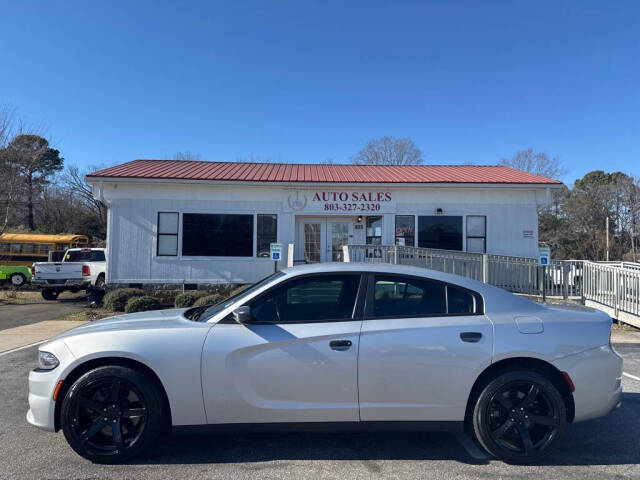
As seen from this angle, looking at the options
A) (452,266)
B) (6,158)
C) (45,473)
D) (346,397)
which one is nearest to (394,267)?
(346,397)

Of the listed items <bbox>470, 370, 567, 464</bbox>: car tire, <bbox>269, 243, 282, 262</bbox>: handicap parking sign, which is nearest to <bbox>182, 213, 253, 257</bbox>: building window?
<bbox>269, 243, 282, 262</bbox>: handicap parking sign

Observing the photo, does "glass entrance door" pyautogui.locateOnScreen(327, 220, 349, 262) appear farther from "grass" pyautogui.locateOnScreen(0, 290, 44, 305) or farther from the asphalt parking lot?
"grass" pyautogui.locateOnScreen(0, 290, 44, 305)

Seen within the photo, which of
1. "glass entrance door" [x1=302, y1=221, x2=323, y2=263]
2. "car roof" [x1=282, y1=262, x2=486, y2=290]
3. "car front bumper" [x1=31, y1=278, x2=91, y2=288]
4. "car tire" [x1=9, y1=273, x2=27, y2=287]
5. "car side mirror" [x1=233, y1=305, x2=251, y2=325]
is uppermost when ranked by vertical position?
"glass entrance door" [x1=302, y1=221, x2=323, y2=263]

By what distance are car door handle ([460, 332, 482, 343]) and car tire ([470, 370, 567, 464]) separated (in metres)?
0.35

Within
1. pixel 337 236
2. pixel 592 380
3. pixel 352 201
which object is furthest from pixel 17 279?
pixel 592 380

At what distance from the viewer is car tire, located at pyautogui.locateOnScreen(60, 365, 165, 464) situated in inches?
126

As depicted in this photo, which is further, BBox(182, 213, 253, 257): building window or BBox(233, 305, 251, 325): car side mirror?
BBox(182, 213, 253, 257): building window

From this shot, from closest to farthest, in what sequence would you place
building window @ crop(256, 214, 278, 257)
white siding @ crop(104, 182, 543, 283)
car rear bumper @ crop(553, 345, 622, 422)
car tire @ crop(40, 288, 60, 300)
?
1. car rear bumper @ crop(553, 345, 622, 422)
2. white siding @ crop(104, 182, 543, 283)
3. building window @ crop(256, 214, 278, 257)
4. car tire @ crop(40, 288, 60, 300)

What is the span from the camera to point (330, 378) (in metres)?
3.23

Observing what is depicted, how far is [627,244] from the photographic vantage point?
36.8m

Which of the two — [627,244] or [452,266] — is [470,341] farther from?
[627,244]

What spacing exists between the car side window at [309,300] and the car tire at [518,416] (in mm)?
1294

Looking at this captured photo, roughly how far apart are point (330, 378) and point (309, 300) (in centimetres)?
67

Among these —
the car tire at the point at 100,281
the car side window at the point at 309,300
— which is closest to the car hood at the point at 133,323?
the car side window at the point at 309,300
